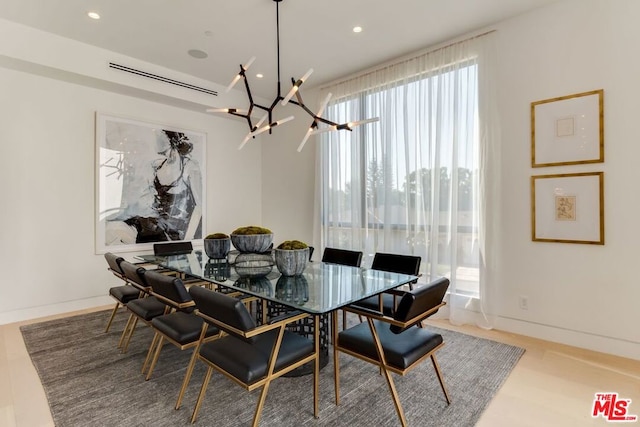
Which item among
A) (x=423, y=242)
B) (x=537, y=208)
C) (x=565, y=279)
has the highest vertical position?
(x=537, y=208)

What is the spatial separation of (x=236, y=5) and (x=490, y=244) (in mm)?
3405

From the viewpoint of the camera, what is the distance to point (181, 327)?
2246 millimetres

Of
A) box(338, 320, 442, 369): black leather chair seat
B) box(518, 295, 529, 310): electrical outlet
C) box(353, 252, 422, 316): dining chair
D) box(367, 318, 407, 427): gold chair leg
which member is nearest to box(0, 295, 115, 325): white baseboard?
box(353, 252, 422, 316): dining chair

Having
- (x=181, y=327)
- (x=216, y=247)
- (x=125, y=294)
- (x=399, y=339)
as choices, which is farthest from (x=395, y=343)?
(x=125, y=294)

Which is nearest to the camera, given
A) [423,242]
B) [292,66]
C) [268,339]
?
[268,339]

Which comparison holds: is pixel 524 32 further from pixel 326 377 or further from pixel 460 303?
pixel 326 377

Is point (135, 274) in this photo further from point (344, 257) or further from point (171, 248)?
point (344, 257)

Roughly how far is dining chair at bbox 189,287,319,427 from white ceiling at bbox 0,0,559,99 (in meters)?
2.71

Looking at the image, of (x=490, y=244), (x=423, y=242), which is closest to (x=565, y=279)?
(x=490, y=244)

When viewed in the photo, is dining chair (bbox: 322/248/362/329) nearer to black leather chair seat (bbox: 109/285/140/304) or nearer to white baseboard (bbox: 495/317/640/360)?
→ white baseboard (bbox: 495/317/640/360)

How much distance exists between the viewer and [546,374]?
2477 millimetres

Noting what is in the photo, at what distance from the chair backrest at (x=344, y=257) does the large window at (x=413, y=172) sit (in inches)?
36.9

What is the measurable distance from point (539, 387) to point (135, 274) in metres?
3.12

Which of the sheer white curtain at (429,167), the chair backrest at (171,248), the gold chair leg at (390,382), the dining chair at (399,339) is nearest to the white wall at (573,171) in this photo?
the sheer white curtain at (429,167)
